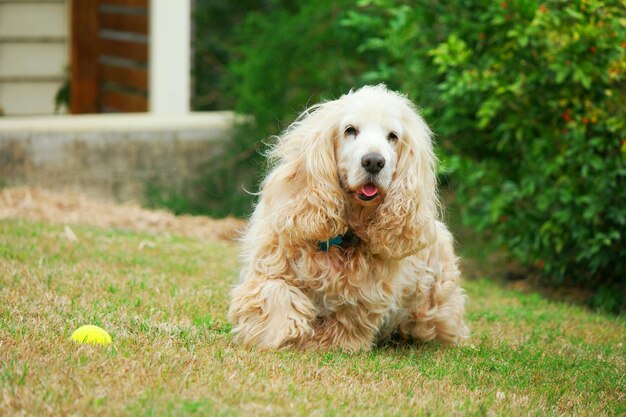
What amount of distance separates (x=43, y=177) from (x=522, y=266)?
16.2 feet

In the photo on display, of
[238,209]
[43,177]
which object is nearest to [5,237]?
[43,177]

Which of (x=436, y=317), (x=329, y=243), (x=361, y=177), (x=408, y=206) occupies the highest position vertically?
(x=361, y=177)

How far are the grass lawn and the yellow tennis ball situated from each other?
70 millimetres

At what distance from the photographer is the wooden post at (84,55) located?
42.1 feet

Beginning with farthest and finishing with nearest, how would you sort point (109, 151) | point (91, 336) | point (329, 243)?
point (109, 151), point (329, 243), point (91, 336)

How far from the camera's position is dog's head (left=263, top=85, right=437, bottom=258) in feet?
15.9

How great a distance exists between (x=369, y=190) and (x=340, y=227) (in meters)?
0.24

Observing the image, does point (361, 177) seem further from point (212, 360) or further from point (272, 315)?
point (212, 360)

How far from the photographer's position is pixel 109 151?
1062 centimetres

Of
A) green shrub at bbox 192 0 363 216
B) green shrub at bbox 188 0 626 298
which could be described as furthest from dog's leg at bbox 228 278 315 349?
green shrub at bbox 192 0 363 216

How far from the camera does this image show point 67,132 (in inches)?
410

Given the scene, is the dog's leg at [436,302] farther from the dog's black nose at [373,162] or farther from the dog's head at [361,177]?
the dog's black nose at [373,162]

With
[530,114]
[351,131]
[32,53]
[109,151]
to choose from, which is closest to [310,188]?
[351,131]

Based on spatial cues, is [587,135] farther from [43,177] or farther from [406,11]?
[43,177]
